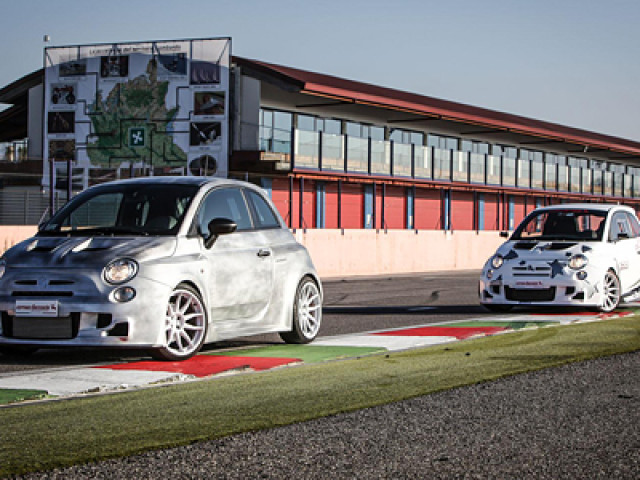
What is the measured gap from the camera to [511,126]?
167 ft

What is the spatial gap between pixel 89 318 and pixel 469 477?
184 inches

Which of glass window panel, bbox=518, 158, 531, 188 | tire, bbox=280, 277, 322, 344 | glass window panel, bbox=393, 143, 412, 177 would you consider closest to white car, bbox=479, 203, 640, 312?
tire, bbox=280, 277, 322, 344

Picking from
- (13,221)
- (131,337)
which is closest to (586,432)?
(131,337)

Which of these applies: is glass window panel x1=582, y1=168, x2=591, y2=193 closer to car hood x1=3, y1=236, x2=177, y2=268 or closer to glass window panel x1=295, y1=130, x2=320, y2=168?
glass window panel x1=295, y1=130, x2=320, y2=168

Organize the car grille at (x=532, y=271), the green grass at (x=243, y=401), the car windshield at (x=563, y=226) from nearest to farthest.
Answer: the green grass at (x=243, y=401) < the car grille at (x=532, y=271) < the car windshield at (x=563, y=226)

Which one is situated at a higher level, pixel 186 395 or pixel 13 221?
pixel 13 221

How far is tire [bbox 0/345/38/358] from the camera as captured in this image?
893 cm

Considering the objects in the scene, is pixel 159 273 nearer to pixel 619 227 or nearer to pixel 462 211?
pixel 619 227

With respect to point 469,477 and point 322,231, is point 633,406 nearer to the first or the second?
point 469,477

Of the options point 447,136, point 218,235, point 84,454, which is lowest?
point 84,454

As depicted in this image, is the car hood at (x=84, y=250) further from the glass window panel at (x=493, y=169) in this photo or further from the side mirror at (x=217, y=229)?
the glass window panel at (x=493, y=169)

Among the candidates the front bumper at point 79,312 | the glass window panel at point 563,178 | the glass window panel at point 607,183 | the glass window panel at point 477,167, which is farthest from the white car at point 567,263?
the glass window panel at point 607,183

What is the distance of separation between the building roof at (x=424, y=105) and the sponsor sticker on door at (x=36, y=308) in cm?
2945

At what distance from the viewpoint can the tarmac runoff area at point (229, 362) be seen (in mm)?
7668
